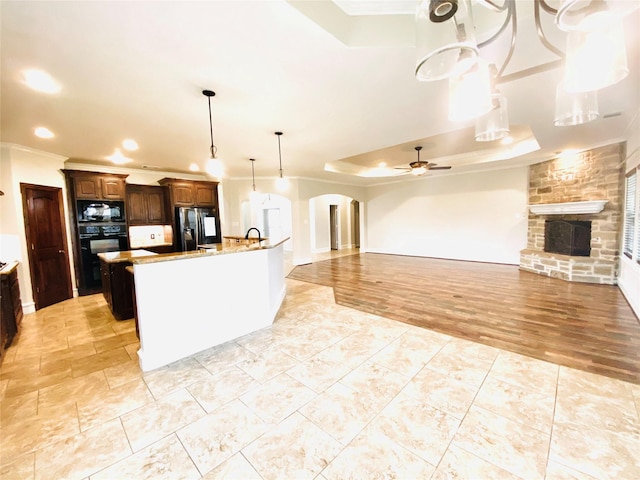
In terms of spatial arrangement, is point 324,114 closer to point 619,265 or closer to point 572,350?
point 572,350

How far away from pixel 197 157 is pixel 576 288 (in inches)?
296

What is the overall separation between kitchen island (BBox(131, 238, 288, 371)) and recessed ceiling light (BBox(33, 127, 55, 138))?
255 centimetres

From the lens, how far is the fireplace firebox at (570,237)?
17.5ft

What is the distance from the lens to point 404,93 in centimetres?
266

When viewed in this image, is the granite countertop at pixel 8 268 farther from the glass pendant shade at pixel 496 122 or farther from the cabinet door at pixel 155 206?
the glass pendant shade at pixel 496 122

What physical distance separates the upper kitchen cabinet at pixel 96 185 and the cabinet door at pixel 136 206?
1.16 feet

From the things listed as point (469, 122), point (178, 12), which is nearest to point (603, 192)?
point (469, 122)

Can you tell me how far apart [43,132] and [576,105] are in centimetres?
561

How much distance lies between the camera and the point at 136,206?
5805 mm

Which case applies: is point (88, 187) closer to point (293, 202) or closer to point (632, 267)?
point (293, 202)

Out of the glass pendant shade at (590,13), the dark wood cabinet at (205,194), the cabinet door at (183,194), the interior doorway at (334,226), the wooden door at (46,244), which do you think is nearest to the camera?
the glass pendant shade at (590,13)

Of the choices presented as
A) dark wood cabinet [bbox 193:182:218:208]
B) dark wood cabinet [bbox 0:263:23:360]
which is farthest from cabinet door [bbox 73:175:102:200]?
dark wood cabinet [bbox 0:263:23:360]

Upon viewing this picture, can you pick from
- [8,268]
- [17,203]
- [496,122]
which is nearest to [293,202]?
[17,203]

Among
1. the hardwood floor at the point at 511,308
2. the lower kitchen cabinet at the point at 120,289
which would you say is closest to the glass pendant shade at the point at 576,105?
the hardwood floor at the point at 511,308
